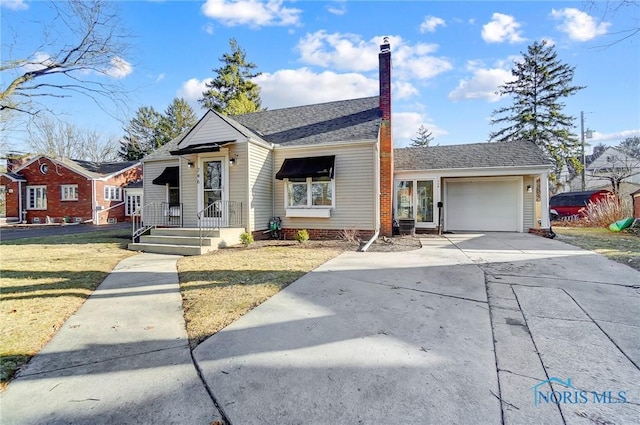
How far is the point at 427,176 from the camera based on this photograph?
13773 mm

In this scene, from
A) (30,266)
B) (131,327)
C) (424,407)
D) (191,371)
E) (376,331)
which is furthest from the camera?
(30,266)

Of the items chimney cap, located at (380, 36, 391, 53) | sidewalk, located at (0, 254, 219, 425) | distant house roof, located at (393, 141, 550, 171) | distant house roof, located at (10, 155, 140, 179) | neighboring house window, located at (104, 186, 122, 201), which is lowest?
sidewalk, located at (0, 254, 219, 425)

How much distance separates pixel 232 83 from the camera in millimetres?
31016

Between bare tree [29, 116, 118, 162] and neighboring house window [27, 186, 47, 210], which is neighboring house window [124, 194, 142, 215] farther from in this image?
bare tree [29, 116, 118, 162]

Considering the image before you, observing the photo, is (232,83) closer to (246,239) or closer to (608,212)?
(246,239)

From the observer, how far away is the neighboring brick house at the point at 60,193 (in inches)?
940

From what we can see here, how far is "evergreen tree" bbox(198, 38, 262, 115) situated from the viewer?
99.9 feet

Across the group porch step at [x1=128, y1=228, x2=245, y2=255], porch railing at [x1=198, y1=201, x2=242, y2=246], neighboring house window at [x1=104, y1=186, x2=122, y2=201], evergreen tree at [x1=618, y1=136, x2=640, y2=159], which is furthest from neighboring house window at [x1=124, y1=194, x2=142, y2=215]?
evergreen tree at [x1=618, y1=136, x2=640, y2=159]

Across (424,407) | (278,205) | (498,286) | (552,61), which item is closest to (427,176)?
(278,205)

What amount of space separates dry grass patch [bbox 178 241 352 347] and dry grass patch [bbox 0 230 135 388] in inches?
58.3

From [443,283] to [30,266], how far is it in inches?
348

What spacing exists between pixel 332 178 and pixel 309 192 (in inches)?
42.2

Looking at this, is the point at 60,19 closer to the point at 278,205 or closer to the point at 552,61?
the point at 278,205

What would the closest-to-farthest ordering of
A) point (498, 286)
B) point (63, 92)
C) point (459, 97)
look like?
point (498, 286) < point (63, 92) < point (459, 97)
